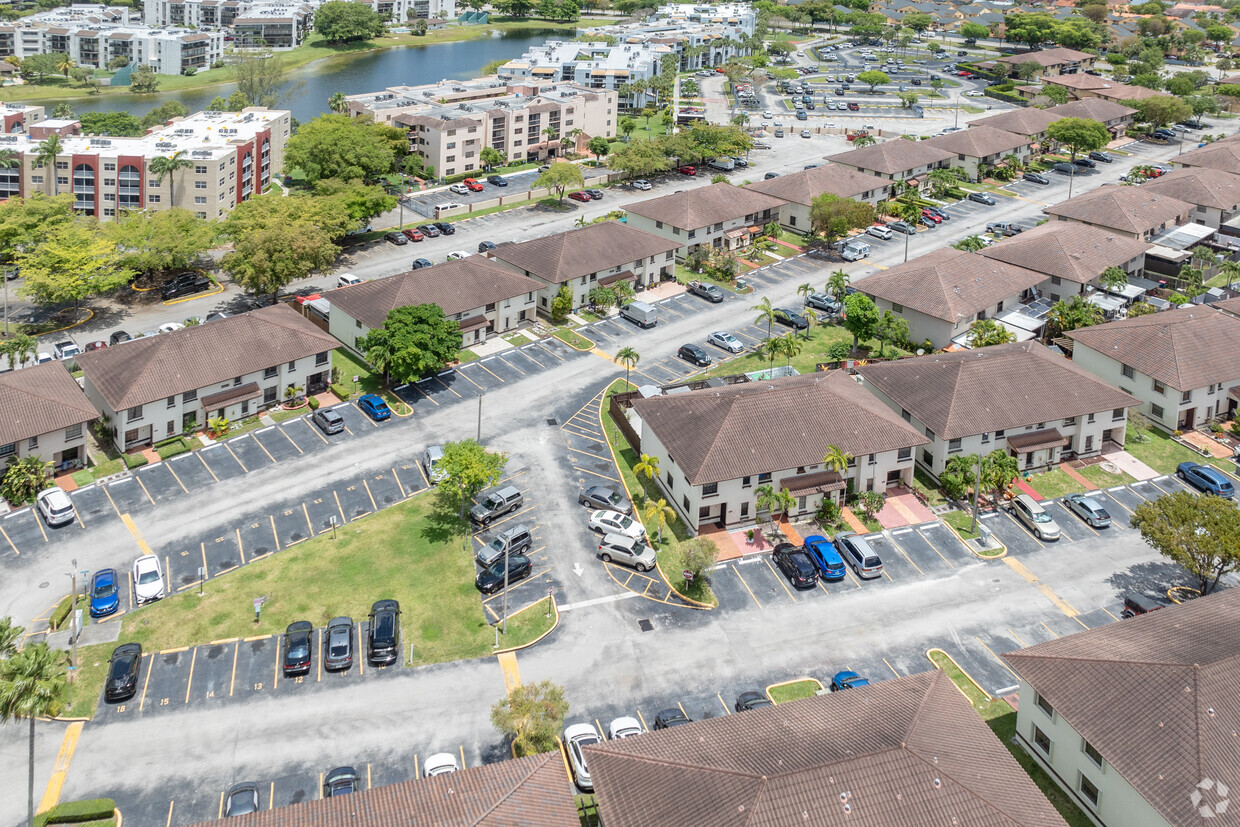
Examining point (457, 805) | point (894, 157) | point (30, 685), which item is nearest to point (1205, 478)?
point (457, 805)

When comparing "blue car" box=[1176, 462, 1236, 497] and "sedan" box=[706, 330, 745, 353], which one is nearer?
"blue car" box=[1176, 462, 1236, 497]

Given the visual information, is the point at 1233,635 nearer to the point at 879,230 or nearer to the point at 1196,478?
the point at 1196,478

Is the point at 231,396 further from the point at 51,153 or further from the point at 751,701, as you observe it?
the point at 51,153

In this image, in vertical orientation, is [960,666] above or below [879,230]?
below

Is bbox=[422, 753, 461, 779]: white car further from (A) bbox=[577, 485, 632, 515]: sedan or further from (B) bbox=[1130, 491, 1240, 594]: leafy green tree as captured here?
(B) bbox=[1130, 491, 1240, 594]: leafy green tree

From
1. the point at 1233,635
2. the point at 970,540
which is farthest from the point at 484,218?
the point at 1233,635

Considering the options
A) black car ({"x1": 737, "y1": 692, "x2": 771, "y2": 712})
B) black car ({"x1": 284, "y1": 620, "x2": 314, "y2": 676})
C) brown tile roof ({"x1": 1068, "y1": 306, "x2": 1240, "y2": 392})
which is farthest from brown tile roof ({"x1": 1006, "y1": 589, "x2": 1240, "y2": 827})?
black car ({"x1": 284, "y1": 620, "x2": 314, "y2": 676})
